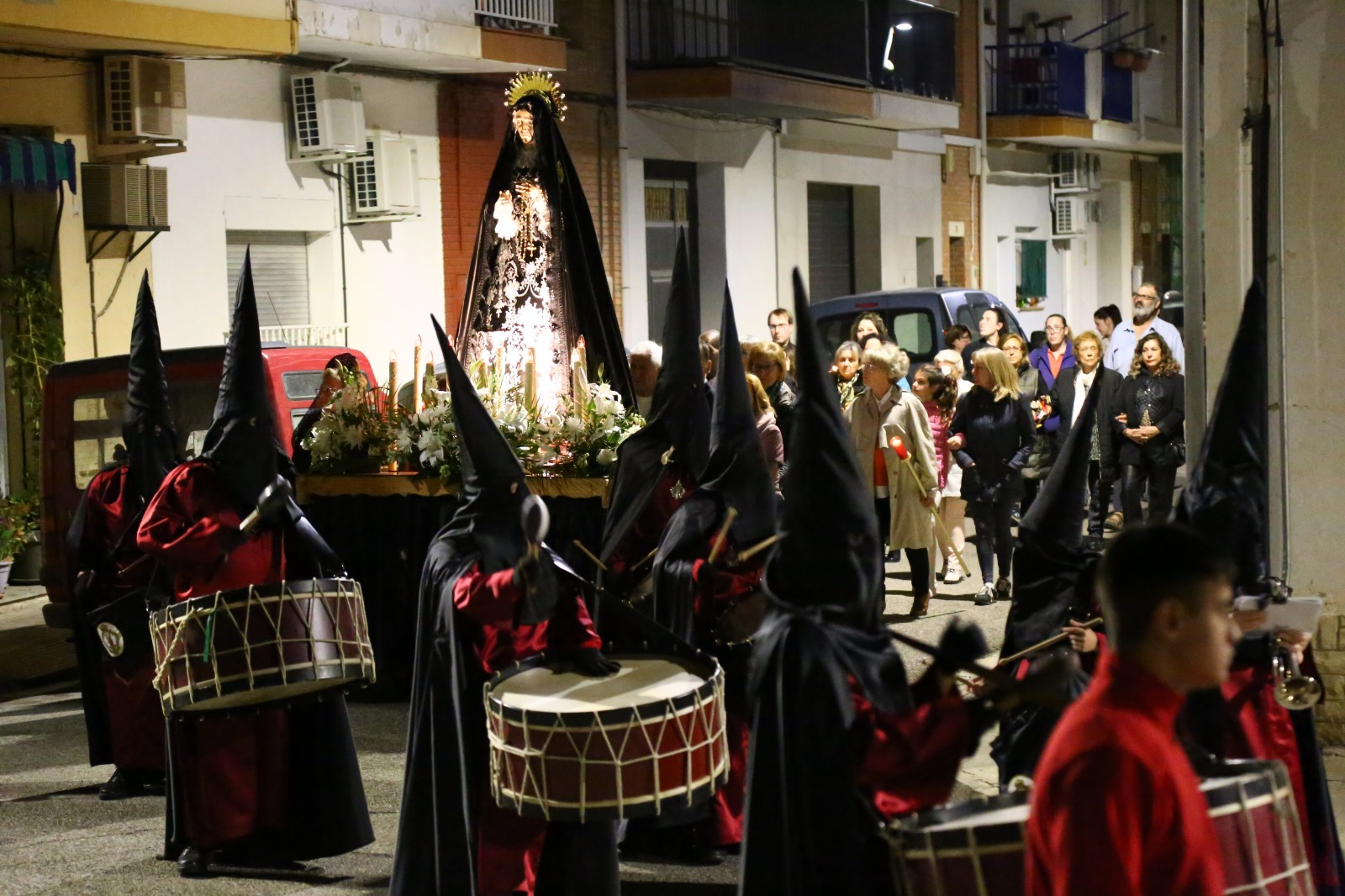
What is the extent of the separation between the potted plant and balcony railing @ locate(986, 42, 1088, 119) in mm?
18989

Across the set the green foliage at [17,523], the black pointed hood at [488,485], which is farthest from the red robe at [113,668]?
the green foliage at [17,523]

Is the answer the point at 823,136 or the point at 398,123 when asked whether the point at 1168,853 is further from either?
the point at 823,136

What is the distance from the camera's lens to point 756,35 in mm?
21625

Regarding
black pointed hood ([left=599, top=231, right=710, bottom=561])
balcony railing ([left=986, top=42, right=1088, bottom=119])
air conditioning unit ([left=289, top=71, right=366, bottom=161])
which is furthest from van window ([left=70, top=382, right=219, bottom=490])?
balcony railing ([left=986, top=42, right=1088, bottom=119])

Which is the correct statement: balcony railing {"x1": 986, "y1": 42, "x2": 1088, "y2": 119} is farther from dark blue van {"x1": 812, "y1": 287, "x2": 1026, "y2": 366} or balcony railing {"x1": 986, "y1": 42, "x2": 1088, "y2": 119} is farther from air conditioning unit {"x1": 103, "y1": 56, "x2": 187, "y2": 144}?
air conditioning unit {"x1": 103, "y1": 56, "x2": 187, "y2": 144}

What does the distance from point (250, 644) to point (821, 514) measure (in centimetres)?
267

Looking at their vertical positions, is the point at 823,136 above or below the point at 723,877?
above

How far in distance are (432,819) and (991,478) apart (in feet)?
22.7

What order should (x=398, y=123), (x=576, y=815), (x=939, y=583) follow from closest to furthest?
1. (x=576, y=815)
2. (x=939, y=583)
3. (x=398, y=123)

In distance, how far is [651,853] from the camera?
7.02 metres

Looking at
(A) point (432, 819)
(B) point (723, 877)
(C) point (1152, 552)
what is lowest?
(B) point (723, 877)

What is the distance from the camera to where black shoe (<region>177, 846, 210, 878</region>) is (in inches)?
266

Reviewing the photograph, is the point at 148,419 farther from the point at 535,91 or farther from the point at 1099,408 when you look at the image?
the point at 1099,408

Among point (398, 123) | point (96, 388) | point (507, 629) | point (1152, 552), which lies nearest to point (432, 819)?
point (507, 629)
